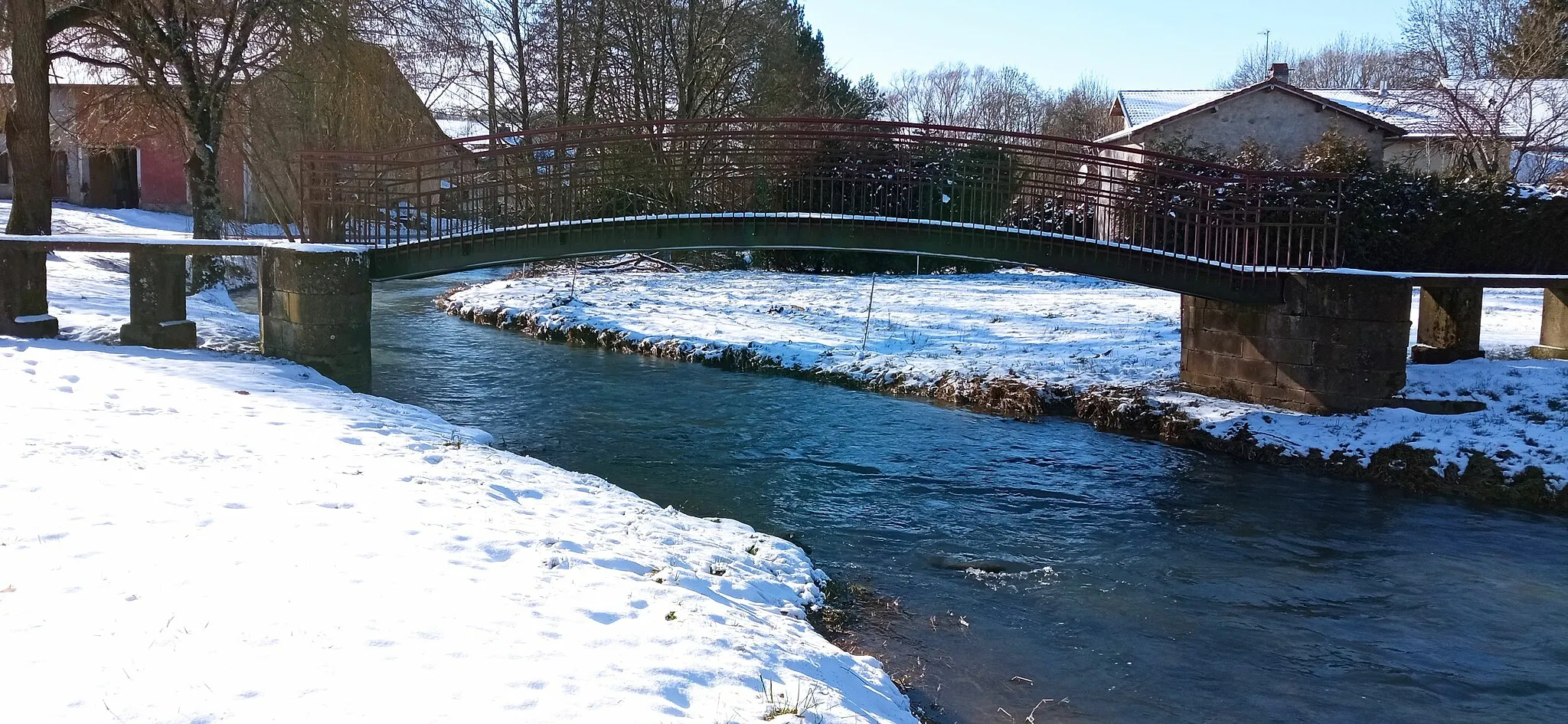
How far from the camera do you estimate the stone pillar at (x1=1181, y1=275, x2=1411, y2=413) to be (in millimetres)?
12656

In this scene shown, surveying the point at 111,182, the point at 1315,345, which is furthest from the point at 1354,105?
the point at 111,182

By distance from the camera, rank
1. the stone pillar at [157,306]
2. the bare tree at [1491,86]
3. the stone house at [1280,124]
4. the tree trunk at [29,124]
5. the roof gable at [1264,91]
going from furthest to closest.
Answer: the stone house at [1280,124] < the roof gable at [1264,91] < the bare tree at [1491,86] < the tree trunk at [29,124] < the stone pillar at [157,306]

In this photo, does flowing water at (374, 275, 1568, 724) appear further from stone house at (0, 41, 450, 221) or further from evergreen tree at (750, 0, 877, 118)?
evergreen tree at (750, 0, 877, 118)

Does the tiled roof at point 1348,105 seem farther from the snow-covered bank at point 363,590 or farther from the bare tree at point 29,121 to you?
the snow-covered bank at point 363,590

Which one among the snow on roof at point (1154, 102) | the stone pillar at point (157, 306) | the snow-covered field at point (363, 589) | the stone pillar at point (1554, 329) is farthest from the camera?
the snow on roof at point (1154, 102)

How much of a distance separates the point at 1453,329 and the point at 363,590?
13.2 meters

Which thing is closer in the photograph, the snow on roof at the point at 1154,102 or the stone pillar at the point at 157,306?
the stone pillar at the point at 157,306

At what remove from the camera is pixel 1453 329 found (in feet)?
44.4

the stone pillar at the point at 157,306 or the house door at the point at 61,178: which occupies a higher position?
the house door at the point at 61,178

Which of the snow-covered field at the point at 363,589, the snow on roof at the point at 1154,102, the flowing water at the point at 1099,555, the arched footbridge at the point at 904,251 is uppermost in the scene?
the snow on roof at the point at 1154,102

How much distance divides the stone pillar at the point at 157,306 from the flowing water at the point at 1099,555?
2.65m

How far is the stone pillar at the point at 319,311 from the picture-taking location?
13.1 m

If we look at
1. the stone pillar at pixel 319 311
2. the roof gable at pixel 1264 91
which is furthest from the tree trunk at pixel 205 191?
the roof gable at pixel 1264 91

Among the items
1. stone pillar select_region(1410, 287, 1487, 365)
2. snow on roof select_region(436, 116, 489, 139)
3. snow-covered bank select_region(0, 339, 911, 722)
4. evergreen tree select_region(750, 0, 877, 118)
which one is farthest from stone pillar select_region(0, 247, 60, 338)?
snow on roof select_region(436, 116, 489, 139)
